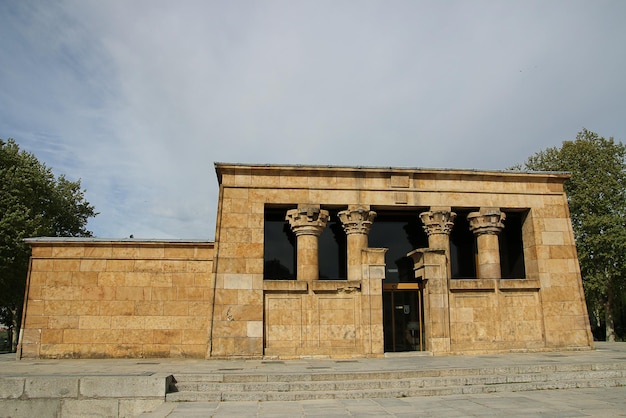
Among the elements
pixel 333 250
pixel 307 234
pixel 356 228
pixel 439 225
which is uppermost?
pixel 439 225

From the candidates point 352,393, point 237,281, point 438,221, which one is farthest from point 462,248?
point 352,393

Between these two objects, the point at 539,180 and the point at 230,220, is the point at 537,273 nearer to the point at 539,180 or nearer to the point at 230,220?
the point at 539,180

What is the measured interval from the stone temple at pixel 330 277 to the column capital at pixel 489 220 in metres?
0.06

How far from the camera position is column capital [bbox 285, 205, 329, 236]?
19.8 m

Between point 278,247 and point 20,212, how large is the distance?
62.3ft

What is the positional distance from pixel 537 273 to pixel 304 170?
36.0 feet

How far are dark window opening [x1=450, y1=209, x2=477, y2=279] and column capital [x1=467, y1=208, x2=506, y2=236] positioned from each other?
869mm

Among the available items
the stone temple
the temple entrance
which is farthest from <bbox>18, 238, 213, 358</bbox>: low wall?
the temple entrance

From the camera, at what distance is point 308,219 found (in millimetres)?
19828

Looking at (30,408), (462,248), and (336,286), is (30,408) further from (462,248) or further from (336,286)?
(462,248)

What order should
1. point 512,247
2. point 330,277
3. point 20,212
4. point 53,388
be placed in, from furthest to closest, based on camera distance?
point 20,212 → point 512,247 → point 330,277 → point 53,388

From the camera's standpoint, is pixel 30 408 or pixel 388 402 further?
pixel 30 408

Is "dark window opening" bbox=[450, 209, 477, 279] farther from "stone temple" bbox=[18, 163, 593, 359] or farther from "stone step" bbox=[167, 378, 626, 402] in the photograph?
"stone step" bbox=[167, 378, 626, 402]

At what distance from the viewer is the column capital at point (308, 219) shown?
19.8 m
